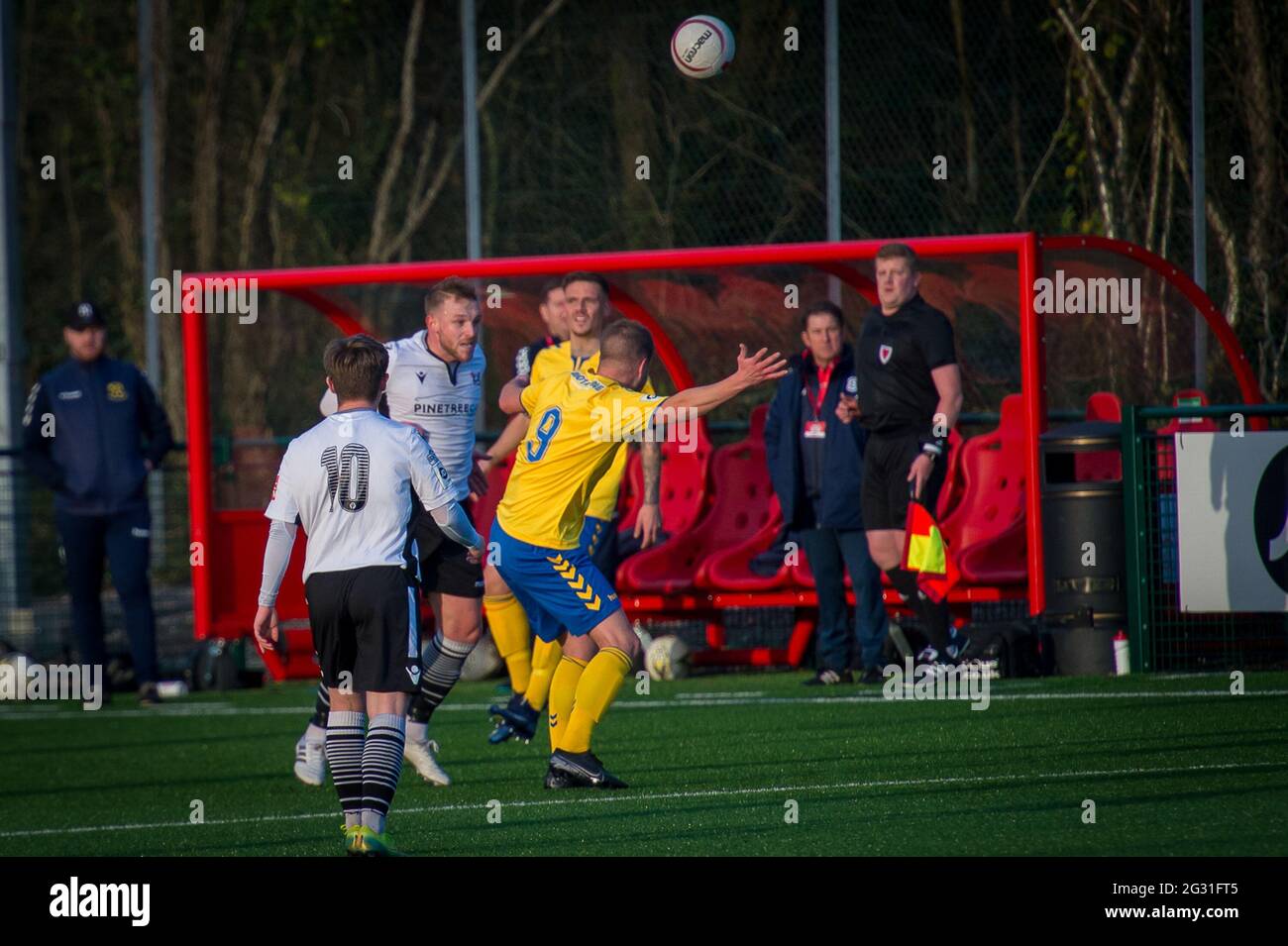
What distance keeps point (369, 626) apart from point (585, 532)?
265cm

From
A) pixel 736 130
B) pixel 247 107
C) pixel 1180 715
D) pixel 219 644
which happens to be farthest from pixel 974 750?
pixel 247 107

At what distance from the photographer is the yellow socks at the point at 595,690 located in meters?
7.32

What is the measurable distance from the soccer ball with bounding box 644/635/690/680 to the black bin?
2.66 metres

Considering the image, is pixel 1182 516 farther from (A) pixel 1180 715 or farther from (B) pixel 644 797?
(B) pixel 644 797

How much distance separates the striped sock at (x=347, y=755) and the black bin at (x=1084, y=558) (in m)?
5.21

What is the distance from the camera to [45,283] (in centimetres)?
2733

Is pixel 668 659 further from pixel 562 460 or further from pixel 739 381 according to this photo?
pixel 739 381

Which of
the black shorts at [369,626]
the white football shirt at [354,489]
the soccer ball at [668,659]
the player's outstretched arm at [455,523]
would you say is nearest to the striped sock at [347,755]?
the black shorts at [369,626]

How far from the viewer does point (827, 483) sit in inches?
432

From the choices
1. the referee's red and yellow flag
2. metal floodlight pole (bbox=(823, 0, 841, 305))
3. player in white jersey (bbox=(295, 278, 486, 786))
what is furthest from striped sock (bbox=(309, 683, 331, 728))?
metal floodlight pole (bbox=(823, 0, 841, 305))

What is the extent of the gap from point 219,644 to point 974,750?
6.69 meters

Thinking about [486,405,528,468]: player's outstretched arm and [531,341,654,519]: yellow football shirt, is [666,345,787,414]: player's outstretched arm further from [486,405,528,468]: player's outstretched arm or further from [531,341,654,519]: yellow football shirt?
[486,405,528,468]: player's outstretched arm

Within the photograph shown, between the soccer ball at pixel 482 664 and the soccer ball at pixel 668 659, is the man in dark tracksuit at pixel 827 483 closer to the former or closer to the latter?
the soccer ball at pixel 668 659

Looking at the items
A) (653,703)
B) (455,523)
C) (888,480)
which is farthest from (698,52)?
(455,523)
